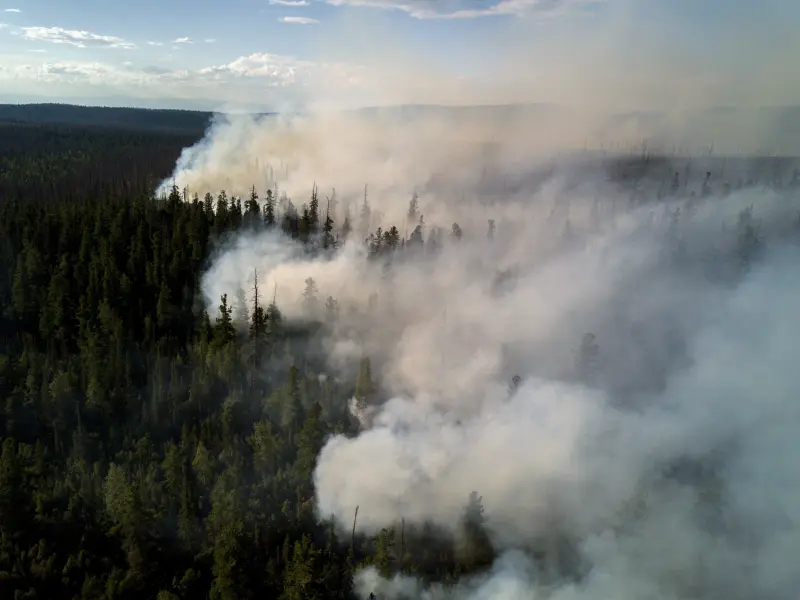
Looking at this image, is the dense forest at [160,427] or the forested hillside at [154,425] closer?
the forested hillside at [154,425]

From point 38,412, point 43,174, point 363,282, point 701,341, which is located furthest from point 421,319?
point 43,174

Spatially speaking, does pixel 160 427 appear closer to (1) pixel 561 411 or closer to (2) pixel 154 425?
(2) pixel 154 425

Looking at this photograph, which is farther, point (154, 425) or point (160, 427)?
point (154, 425)

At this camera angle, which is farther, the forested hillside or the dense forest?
the dense forest

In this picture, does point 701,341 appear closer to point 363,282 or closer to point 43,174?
point 363,282

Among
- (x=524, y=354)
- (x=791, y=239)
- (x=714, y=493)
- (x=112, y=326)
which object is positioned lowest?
(x=714, y=493)

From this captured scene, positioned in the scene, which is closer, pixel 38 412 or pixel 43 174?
pixel 38 412

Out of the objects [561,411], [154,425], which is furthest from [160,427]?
[561,411]

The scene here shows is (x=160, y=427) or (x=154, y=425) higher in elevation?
(x=154, y=425)
